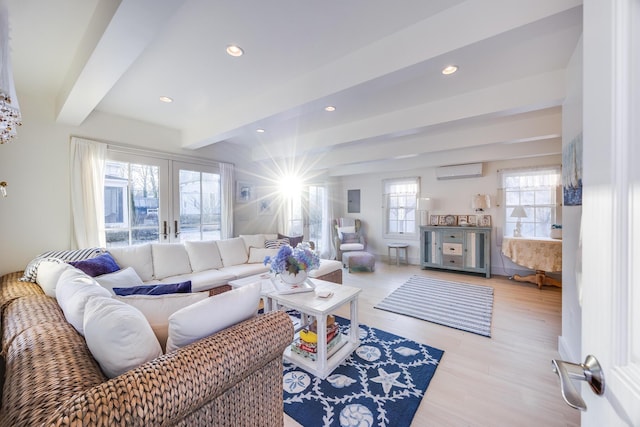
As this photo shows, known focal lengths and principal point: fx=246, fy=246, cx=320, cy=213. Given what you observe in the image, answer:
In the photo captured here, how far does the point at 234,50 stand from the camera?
1896 mm

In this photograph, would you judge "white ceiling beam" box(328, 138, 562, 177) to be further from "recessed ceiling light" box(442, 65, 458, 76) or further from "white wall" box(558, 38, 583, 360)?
"recessed ceiling light" box(442, 65, 458, 76)

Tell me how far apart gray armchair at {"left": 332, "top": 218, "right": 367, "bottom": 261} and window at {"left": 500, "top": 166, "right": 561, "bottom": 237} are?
289 cm

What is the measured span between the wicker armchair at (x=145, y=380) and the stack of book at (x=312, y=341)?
2.28 feet

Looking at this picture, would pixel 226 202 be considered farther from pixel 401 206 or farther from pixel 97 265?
pixel 401 206

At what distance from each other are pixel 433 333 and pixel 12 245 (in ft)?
14.4

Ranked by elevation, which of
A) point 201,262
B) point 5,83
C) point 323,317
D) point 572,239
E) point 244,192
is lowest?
point 323,317

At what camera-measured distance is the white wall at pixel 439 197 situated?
4.70m

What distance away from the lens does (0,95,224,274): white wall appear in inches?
97.5

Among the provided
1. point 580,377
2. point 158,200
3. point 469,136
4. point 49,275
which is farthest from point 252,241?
point 580,377

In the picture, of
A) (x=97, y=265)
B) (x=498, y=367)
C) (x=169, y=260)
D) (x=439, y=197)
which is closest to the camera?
(x=498, y=367)

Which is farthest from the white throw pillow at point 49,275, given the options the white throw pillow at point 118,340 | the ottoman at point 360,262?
the ottoman at point 360,262

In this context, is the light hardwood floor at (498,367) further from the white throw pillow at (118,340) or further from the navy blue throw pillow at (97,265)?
the navy blue throw pillow at (97,265)

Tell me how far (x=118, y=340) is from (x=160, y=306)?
1.23ft

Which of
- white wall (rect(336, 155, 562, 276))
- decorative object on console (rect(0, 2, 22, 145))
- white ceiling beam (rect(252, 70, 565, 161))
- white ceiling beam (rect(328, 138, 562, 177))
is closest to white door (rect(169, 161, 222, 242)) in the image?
white ceiling beam (rect(252, 70, 565, 161))
